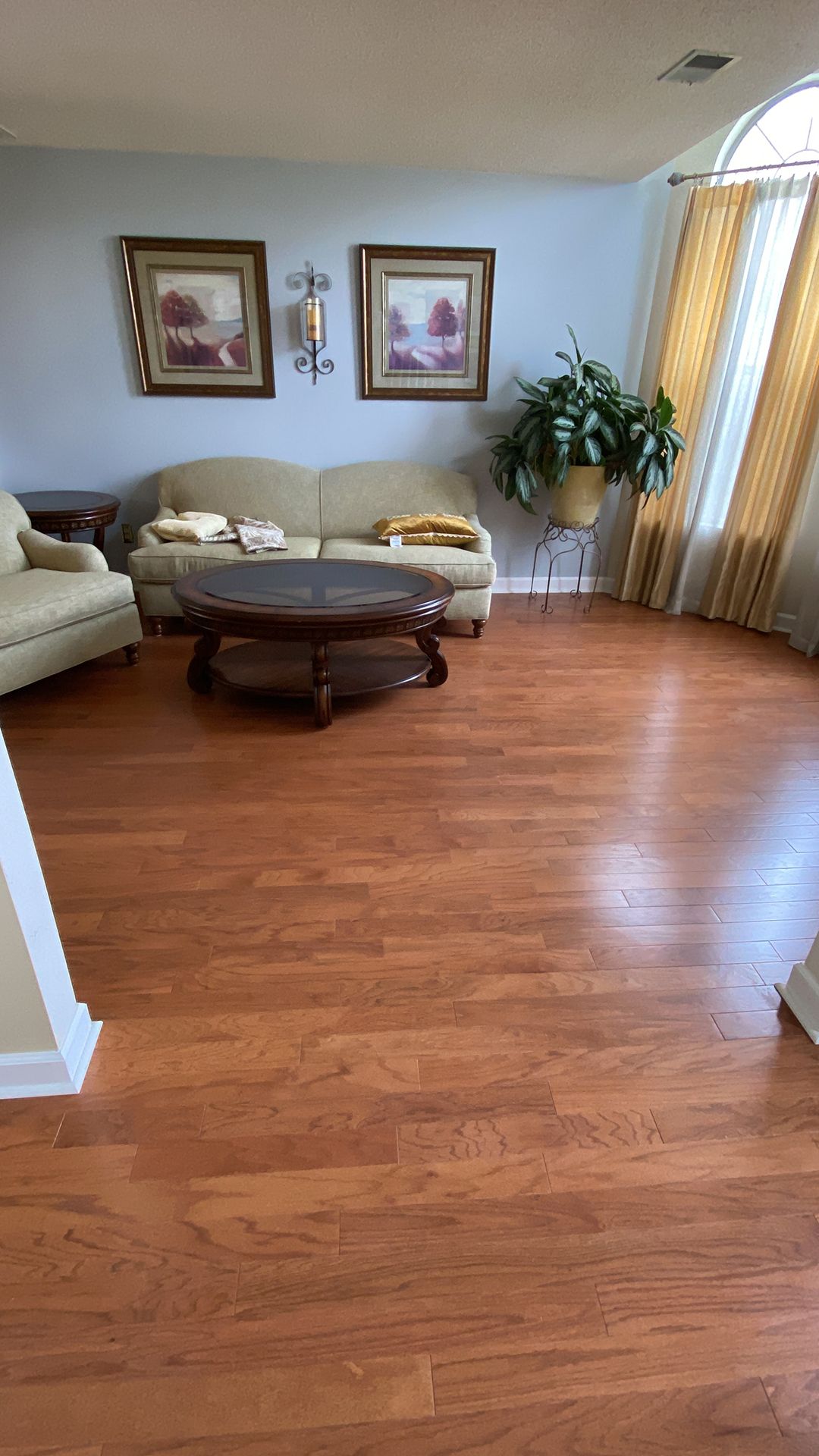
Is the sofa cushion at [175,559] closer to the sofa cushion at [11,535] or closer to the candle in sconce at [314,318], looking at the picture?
the sofa cushion at [11,535]

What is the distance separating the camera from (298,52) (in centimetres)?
256

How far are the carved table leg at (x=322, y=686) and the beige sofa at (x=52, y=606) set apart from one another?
3.80 feet

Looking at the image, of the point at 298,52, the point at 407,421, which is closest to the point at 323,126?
the point at 298,52

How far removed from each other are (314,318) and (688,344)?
2221mm

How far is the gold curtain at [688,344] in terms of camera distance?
3.79m

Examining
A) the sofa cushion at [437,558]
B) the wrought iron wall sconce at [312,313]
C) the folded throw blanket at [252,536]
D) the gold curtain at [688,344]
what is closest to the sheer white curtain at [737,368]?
the gold curtain at [688,344]

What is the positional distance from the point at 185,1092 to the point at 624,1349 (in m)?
0.87

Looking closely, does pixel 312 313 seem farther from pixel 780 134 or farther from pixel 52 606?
pixel 780 134

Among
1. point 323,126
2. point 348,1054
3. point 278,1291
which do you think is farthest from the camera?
point 323,126

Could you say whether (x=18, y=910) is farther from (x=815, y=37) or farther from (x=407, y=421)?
(x=407, y=421)

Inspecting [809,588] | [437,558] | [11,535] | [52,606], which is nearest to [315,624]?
[52,606]

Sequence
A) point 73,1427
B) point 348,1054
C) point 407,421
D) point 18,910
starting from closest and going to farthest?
point 73,1427, point 18,910, point 348,1054, point 407,421

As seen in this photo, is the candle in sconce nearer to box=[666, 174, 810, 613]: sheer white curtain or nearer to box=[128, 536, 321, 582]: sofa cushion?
box=[128, 536, 321, 582]: sofa cushion

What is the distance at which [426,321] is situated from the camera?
4152 mm
